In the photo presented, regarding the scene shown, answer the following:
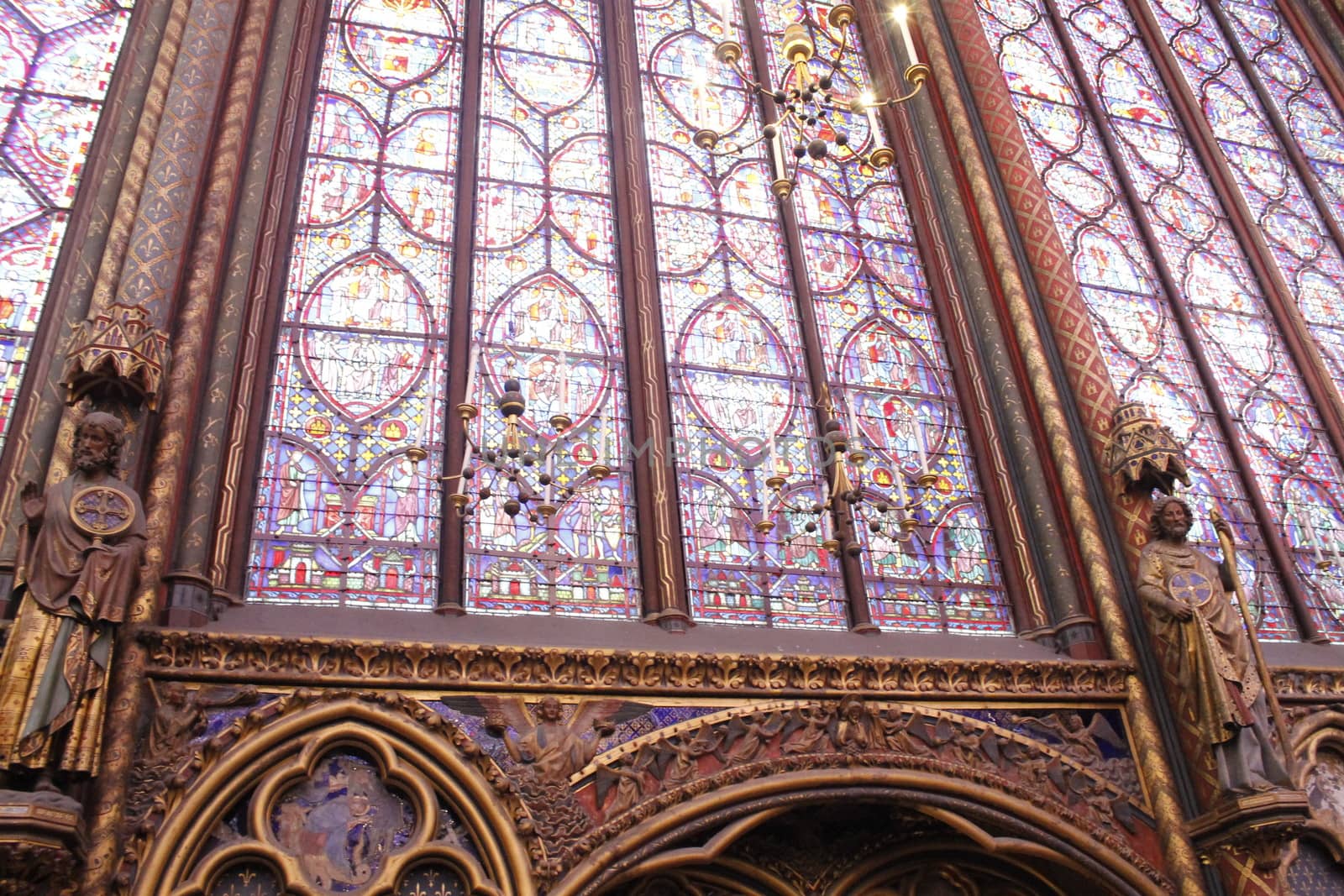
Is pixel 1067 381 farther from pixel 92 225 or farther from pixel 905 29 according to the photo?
pixel 92 225

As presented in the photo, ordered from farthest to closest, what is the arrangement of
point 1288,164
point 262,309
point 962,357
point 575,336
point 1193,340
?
point 1288,164, point 1193,340, point 962,357, point 575,336, point 262,309

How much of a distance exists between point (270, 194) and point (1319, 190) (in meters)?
10.3

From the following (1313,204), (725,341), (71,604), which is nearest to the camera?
(71,604)

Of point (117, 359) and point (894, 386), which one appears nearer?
point (117, 359)

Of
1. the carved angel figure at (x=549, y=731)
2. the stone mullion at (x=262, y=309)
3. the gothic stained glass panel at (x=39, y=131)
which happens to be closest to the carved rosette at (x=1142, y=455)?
the carved angel figure at (x=549, y=731)

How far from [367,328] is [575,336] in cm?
152

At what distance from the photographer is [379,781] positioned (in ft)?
22.4

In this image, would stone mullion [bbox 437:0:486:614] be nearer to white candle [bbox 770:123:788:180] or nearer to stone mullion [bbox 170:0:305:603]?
stone mullion [bbox 170:0:305:603]

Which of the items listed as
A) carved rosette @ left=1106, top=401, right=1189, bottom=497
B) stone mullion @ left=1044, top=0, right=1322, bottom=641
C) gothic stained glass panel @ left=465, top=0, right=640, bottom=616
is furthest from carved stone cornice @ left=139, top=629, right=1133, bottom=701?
stone mullion @ left=1044, top=0, right=1322, bottom=641

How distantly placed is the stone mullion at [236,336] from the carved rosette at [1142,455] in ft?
19.8

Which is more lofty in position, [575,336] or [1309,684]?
[575,336]

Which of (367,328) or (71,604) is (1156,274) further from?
(71,604)

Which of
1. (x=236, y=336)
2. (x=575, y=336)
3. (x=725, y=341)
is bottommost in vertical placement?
(x=236, y=336)

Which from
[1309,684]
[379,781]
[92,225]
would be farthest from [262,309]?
[1309,684]
